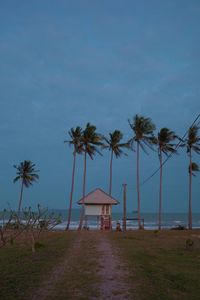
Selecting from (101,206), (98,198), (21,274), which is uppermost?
(98,198)

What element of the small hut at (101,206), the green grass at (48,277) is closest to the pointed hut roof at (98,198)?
the small hut at (101,206)

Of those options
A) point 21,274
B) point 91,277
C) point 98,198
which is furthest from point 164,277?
point 98,198

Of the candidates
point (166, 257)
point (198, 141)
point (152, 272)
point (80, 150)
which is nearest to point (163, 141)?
point (198, 141)

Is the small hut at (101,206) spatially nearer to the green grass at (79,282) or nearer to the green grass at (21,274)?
the green grass at (21,274)

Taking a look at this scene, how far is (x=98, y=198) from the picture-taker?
160 feet

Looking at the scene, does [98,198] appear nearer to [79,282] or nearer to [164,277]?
[164,277]

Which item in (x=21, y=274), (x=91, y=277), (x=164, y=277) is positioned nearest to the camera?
(x=91, y=277)

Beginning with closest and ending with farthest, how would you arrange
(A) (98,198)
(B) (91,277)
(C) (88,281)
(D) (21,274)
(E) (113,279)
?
1. (C) (88,281)
2. (E) (113,279)
3. (B) (91,277)
4. (D) (21,274)
5. (A) (98,198)

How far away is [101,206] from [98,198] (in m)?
0.99

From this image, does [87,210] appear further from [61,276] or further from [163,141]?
[61,276]

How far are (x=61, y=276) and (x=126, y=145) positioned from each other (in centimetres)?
4237

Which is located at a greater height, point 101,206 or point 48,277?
point 101,206

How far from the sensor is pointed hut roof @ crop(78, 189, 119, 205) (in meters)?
48.1

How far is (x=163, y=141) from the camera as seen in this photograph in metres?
50.9
